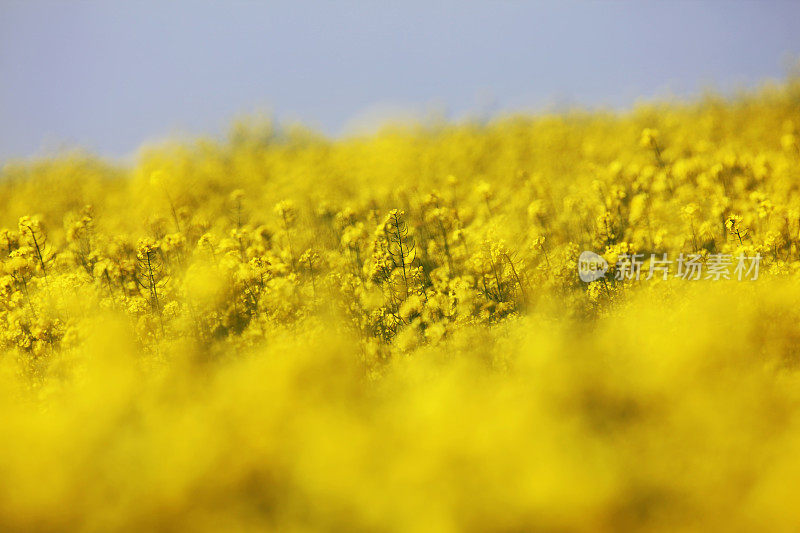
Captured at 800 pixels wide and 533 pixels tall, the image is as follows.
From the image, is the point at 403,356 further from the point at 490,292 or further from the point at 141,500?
the point at 141,500

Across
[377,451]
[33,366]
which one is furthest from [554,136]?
[33,366]

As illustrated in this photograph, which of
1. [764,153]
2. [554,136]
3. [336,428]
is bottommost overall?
[336,428]

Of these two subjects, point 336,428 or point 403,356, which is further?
point 403,356

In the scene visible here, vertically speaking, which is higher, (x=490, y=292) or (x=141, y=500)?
(x=490, y=292)

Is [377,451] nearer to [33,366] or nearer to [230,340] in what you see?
[230,340]

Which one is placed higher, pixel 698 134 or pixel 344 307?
pixel 698 134

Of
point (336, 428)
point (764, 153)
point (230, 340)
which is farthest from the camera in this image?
point (764, 153)

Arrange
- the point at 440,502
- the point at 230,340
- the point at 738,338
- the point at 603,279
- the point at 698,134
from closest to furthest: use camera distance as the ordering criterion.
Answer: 1. the point at 440,502
2. the point at 738,338
3. the point at 230,340
4. the point at 603,279
5. the point at 698,134

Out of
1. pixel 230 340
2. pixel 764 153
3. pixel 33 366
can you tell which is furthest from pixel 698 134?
pixel 33 366

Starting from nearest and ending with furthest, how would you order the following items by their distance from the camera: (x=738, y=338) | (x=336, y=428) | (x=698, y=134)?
(x=336, y=428), (x=738, y=338), (x=698, y=134)
